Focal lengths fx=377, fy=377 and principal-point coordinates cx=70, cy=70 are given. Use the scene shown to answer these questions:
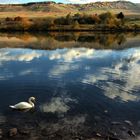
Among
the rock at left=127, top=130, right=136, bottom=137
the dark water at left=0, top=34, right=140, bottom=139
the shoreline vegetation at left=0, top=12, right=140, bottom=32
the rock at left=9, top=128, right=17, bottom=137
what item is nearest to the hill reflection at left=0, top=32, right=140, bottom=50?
the dark water at left=0, top=34, right=140, bottom=139

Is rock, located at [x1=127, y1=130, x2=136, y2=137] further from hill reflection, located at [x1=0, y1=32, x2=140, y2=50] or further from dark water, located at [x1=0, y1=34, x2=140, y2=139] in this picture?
hill reflection, located at [x1=0, y1=32, x2=140, y2=50]

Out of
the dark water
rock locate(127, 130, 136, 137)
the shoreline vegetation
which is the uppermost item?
rock locate(127, 130, 136, 137)

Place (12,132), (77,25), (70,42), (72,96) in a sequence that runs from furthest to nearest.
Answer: (77,25) < (70,42) < (72,96) < (12,132)

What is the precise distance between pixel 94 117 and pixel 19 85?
31.4 ft

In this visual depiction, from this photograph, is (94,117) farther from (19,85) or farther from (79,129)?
(19,85)

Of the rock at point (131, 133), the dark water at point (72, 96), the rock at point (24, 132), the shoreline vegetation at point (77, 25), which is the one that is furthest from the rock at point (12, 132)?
the shoreline vegetation at point (77, 25)

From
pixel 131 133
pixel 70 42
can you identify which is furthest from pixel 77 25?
pixel 131 133

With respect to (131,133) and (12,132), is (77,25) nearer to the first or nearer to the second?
(131,133)

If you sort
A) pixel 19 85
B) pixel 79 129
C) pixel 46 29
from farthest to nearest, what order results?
1. pixel 46 29
2. pixel 19 85
3. pixel 79 129

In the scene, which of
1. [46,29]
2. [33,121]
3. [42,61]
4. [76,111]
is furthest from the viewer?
[46,29]

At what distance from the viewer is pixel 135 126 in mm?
19562

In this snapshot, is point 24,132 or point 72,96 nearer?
point 24,132

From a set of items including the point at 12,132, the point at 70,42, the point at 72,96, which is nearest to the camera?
the point at 12,132

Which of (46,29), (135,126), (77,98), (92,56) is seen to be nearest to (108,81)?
(77,98)
